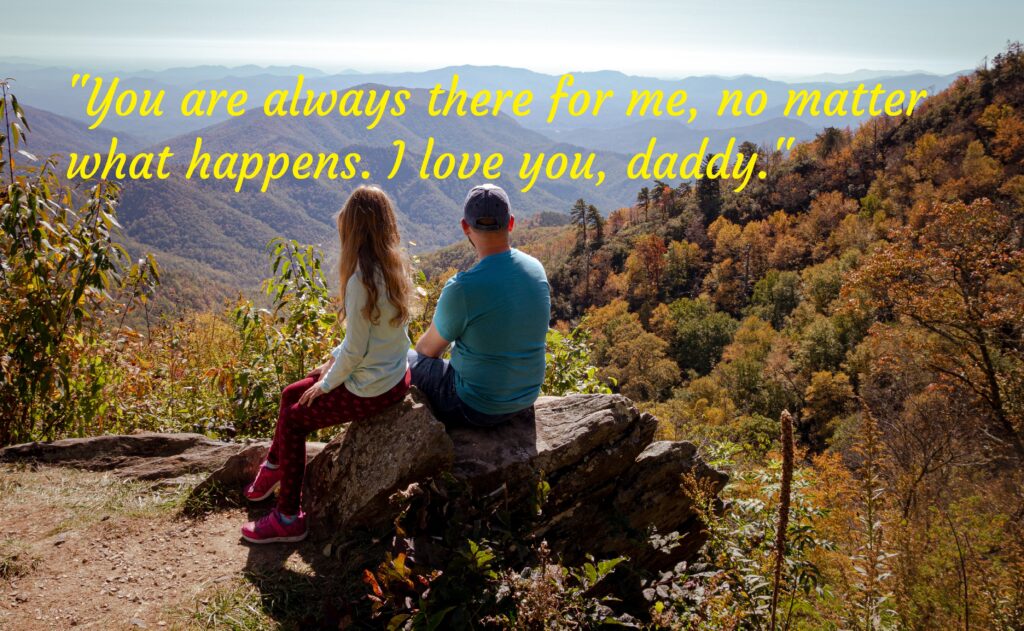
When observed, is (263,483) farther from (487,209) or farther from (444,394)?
(487,209)

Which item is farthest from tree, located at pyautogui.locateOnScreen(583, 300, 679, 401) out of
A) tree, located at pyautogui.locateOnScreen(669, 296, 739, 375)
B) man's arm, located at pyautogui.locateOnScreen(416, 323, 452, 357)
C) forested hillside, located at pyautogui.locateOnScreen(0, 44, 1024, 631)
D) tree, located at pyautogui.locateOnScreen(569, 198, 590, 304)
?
man's arm, located at pyautogui.locateOnScreen(416, 323, 452, 357)

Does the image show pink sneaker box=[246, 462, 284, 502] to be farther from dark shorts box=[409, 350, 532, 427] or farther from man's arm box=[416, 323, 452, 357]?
man's arm box=[416, 323, 452, 357]

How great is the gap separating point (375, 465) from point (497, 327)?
111 centimetres

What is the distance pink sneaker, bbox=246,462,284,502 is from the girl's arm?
933mm

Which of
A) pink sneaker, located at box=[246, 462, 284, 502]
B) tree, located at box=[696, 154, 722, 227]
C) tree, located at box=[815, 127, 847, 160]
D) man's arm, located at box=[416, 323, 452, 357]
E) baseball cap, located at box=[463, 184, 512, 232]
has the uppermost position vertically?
tree, located at box=[815, 127, 847, 160]

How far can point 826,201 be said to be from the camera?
77562 millimetres

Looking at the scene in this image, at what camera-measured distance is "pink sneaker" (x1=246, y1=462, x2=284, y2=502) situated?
393 centimetres

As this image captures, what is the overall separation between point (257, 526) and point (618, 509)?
7.69ft

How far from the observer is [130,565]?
3363mm

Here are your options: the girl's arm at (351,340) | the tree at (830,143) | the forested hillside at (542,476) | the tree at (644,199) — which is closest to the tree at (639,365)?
the forested hillside at (542,476)

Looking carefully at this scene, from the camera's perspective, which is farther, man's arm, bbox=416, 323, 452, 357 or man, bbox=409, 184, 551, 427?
man's arm, bbox=416, 323, 452, 357

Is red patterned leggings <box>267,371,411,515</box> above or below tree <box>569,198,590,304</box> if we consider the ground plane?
below

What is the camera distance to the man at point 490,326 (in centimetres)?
348

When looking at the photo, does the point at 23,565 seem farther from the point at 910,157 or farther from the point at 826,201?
the point at 910,157
